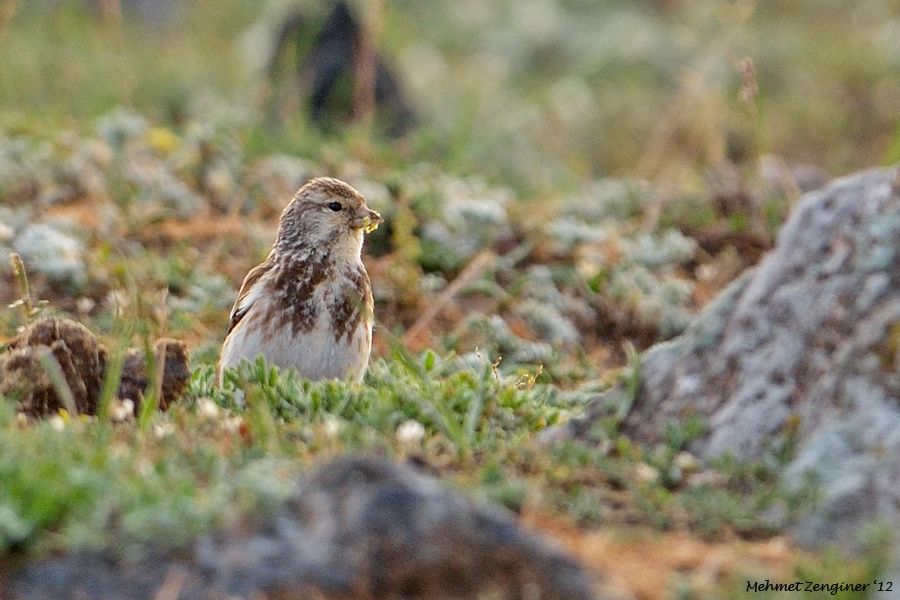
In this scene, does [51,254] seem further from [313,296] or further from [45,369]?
[45,369]

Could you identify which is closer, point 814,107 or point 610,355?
point 610,355

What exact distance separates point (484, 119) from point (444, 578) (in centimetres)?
959

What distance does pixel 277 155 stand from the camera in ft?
33.4

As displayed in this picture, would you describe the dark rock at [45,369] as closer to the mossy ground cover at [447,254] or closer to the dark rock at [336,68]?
the mossy ground cover at [447,254]

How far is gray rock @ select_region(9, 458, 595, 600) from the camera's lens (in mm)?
3674

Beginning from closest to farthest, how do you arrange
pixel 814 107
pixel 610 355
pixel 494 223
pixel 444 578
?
pixel 444 578 < pixel 610 355 < pixel 494 223 < pixel 814 107

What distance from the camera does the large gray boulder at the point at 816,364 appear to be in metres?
4.32

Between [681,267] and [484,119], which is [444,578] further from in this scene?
[484,119]

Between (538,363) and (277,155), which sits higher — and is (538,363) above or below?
below

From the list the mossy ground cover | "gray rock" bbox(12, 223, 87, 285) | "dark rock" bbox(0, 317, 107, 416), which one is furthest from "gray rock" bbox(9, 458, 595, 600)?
"gray rock" bbox(12, 223, 87, 285)

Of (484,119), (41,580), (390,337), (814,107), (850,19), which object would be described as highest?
(850,19)

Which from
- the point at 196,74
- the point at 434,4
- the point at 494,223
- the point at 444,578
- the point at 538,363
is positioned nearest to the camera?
the point at 444,578

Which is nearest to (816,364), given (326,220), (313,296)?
(313,296)

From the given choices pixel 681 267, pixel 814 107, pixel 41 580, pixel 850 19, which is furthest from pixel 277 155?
pixel 850 19
